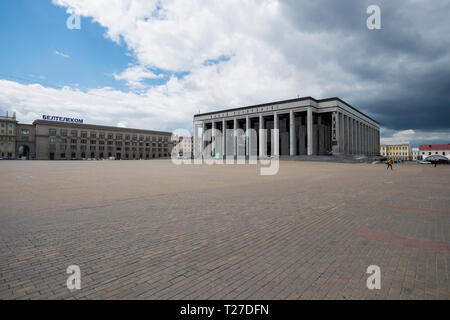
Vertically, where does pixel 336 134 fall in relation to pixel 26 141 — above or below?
below

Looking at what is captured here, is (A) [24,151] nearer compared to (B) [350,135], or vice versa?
(B) [350,135]

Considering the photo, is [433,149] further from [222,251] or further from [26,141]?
[26,141]

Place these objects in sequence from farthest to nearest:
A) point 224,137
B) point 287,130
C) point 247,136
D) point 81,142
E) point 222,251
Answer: point 81,142, point 224,137, point 247,136, point 287,130, point 222,251

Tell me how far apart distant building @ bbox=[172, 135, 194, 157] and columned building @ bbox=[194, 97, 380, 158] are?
41252 mm

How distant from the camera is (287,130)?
7600cm

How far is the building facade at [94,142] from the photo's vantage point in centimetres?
8850

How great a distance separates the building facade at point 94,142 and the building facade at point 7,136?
723 cm

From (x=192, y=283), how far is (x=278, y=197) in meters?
7.11

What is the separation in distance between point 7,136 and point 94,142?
28217 mm
